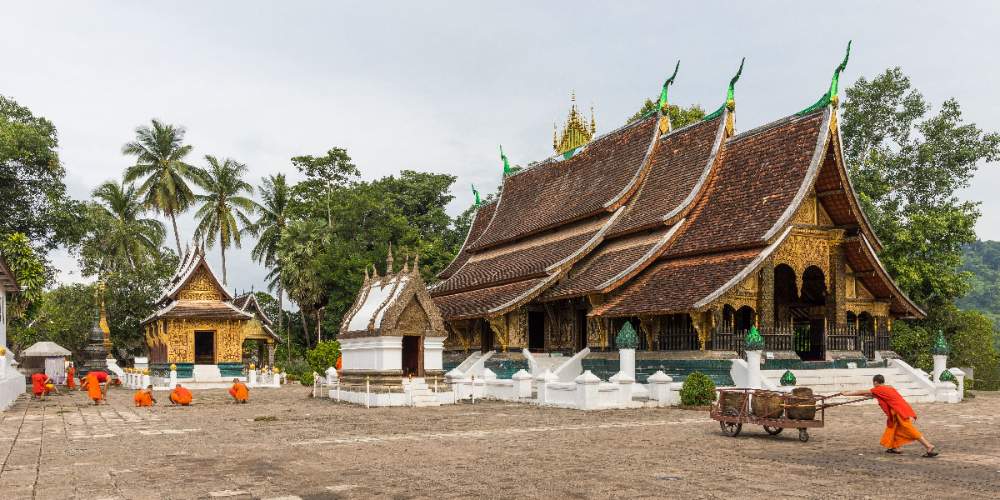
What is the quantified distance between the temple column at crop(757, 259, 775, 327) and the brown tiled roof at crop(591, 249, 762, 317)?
17.8 inches

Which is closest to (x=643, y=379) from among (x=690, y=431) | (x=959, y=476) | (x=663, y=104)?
(x=690, y=431)

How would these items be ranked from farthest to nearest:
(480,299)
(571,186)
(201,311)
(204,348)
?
(204,348), (201,311), (571,186), (480,299)

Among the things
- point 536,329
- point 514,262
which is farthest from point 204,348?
point 536,329

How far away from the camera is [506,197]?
33.6m

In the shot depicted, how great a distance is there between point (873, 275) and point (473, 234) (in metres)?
16.9

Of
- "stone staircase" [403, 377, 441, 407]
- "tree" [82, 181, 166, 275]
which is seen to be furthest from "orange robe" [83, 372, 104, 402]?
"tree" [82, 181, 166, 275]

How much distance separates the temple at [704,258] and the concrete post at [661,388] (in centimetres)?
142

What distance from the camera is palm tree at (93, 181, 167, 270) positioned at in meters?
48.7

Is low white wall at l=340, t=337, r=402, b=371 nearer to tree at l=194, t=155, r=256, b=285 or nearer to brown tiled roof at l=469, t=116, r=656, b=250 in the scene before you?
brown tiled roof at l=469, t=116, r=656, b=250

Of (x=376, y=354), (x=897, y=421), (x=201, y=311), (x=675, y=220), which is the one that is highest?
(x=675, y=220)

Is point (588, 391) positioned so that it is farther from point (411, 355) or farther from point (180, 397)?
point (180, 397)

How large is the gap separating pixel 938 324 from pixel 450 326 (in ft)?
53.2

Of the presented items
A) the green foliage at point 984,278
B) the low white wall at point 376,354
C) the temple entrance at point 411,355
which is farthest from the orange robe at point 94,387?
the green foliage at point 984,278

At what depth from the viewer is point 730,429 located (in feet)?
40.4
